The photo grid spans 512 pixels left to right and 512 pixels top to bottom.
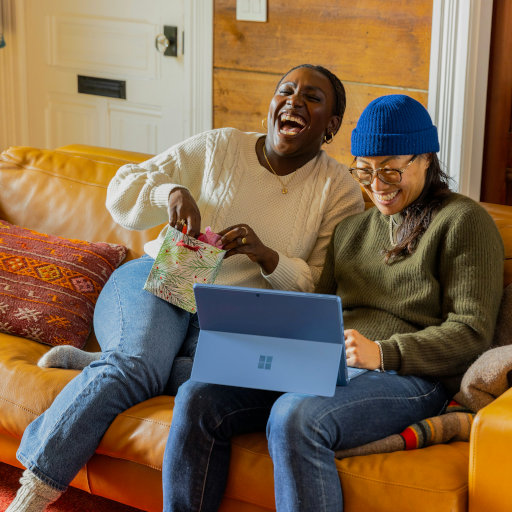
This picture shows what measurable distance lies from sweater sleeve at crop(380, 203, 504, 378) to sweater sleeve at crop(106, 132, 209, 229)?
0.73 meters

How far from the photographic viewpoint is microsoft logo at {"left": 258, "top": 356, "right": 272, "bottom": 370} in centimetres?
170

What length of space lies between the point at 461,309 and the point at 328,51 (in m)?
1.76

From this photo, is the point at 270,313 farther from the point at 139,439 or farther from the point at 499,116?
the point at 499,116

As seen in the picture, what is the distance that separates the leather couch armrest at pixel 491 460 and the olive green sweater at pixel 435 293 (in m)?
0.23

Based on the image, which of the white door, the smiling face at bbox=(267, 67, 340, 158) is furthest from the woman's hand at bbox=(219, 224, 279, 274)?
the white door

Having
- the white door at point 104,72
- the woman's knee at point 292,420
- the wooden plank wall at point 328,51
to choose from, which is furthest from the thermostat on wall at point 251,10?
the woman's knee at point 292,420

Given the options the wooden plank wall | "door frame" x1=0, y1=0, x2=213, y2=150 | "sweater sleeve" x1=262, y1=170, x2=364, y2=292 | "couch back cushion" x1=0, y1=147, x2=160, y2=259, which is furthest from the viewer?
"door frame" x1=0, y1=0, x2=213, y2=150

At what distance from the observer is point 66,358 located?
2068 mm

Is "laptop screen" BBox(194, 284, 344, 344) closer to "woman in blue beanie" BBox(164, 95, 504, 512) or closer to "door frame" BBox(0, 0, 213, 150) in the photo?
"woman in blue beanie" BBox(164, 95, 504, 512)

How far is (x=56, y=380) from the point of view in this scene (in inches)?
78.3

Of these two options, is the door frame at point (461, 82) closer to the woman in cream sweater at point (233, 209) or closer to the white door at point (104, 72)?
the woman in cream sweater at point (233, 209)

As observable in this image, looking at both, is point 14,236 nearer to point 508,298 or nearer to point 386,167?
point 386,167

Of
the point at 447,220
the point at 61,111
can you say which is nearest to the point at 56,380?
the point at 447,220

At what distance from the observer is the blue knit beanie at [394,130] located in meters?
1.84
